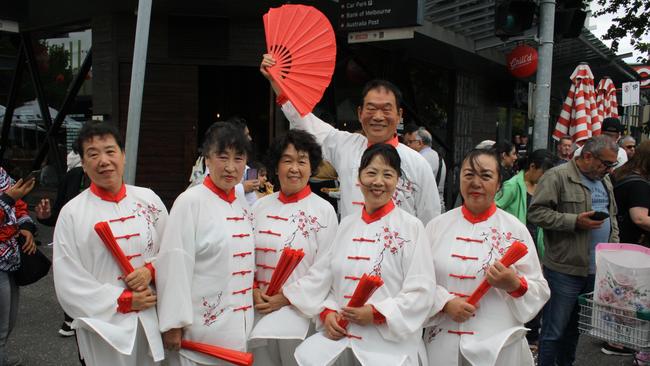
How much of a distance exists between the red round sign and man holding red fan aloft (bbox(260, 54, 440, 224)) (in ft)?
23.0

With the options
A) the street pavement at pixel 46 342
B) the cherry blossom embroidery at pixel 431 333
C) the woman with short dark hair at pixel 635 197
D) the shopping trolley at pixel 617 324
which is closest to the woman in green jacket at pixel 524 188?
the woman with short dark hair at pixel 635 197

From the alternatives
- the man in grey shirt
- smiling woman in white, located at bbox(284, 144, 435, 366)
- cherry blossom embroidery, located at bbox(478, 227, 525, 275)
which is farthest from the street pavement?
cherry blossom embroidery, located at bbox(478, 227, 525, 275)

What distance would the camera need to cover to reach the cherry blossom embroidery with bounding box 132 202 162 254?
2801 mm

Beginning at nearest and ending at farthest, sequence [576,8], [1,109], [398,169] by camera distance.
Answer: [398,169] < [576,8] < [1,109]

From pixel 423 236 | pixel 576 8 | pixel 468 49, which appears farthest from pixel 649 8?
pixel 423 236

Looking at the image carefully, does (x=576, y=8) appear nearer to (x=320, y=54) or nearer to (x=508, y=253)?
(x=320, y=54)

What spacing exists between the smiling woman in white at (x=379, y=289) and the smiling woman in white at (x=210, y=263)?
0.32m

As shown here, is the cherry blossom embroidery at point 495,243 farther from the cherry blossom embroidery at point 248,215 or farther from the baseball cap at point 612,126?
the baseball cap at point 612,126

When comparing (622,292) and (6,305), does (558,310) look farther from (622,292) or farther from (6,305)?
(6,305)

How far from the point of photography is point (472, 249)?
8.75 feet

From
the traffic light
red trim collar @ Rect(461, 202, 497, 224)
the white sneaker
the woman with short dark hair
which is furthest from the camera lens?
the traffic light

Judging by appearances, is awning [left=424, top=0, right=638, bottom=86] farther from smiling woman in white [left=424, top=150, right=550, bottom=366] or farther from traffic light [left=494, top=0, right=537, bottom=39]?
smiling woman in white [left=424, top=150, right=550, bottom=366]

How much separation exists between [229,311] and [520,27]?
4.93 m

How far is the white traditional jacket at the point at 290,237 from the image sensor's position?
286 centimetres
